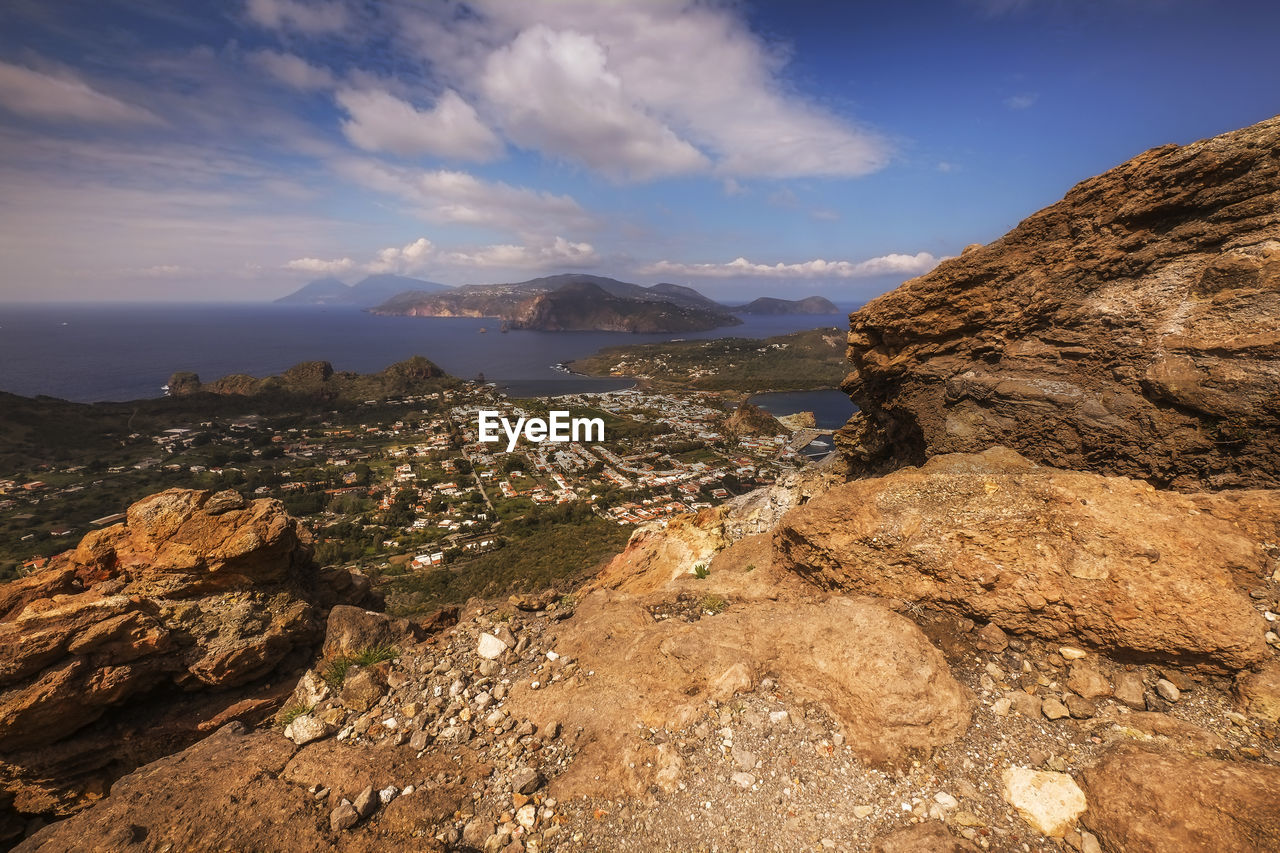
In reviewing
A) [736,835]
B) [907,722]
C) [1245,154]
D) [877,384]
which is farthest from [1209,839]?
[877,384]

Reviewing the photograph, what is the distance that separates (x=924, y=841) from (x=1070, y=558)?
12.0 ft

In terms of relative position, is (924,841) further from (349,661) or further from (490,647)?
(349,661)

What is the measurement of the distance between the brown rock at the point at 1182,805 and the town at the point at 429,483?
817 inches

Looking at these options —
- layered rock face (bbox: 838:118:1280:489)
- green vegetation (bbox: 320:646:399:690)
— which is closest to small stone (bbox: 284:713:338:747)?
green vegetation (bbox: 320:646:399:690)

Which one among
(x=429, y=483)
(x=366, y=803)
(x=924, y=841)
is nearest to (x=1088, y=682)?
(x=924, y=841)

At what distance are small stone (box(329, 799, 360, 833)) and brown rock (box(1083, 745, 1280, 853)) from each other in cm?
643

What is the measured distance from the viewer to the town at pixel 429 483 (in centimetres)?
3425

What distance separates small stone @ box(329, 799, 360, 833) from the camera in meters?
4.46

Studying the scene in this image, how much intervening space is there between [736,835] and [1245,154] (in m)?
10.6

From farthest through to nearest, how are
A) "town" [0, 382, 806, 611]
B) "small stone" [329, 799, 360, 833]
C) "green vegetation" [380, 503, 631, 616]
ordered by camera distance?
"town" [0, 382, 806, 611]
"green vegetation" [380, 503, 631, 616]
"small stone" [329, 799, 360, 833]

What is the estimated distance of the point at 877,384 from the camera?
12.1 m

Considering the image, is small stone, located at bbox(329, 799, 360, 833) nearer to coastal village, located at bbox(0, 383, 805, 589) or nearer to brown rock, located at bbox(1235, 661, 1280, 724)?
brown rock, located at bbox(1235, 661, 1280, 724)

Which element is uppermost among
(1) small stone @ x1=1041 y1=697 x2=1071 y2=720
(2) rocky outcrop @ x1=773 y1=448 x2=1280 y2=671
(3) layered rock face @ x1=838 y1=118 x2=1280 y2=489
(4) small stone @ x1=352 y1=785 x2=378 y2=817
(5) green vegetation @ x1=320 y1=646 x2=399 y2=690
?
(3) layered rock face @ x1=838 y1=118 x2=1280 y2=489

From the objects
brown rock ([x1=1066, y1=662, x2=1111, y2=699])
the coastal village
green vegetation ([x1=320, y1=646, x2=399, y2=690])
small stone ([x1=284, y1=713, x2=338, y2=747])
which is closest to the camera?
brown rock ([x1=1066, y1=662, x2=1111, y2=699])
